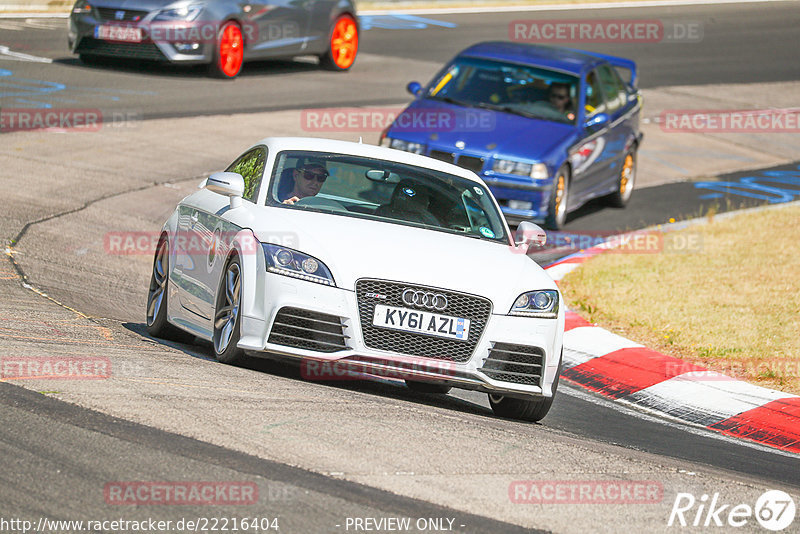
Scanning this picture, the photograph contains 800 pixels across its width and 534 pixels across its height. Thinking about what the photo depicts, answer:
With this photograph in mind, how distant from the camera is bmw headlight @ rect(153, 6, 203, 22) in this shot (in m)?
18.7

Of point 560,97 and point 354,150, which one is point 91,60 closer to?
point 560,97

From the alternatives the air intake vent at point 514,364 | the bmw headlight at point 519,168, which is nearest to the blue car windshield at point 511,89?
the bmw headlight at point 519,168

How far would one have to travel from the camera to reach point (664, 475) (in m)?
6.21

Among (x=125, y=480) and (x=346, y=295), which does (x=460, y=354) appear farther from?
(x=125, y=480)

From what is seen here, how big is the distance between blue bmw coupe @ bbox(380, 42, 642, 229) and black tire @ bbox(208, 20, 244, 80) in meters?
4.89

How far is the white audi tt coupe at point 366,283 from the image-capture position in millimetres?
7125

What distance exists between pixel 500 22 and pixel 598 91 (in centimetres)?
1590

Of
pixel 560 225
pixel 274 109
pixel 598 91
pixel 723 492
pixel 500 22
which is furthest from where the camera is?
pixel 500 22

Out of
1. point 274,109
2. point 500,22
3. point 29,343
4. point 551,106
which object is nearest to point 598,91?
point 551,106

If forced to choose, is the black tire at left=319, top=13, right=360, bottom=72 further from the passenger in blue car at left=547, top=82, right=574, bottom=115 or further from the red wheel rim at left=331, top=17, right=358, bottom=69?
the passenger in blue car at left=547, top=82, right=574, bottom=115

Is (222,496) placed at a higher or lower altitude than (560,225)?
higher

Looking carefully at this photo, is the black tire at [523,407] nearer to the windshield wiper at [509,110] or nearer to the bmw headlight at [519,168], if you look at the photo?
the bmw headlight at [519,168]

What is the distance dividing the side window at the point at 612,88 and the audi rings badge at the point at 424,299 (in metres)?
9.47

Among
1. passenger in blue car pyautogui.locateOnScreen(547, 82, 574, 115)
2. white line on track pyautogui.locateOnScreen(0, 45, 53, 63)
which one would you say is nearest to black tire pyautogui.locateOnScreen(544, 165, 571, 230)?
passenger in blue car pyautogui.locateOnScreen(547, 82, 574, 115)
